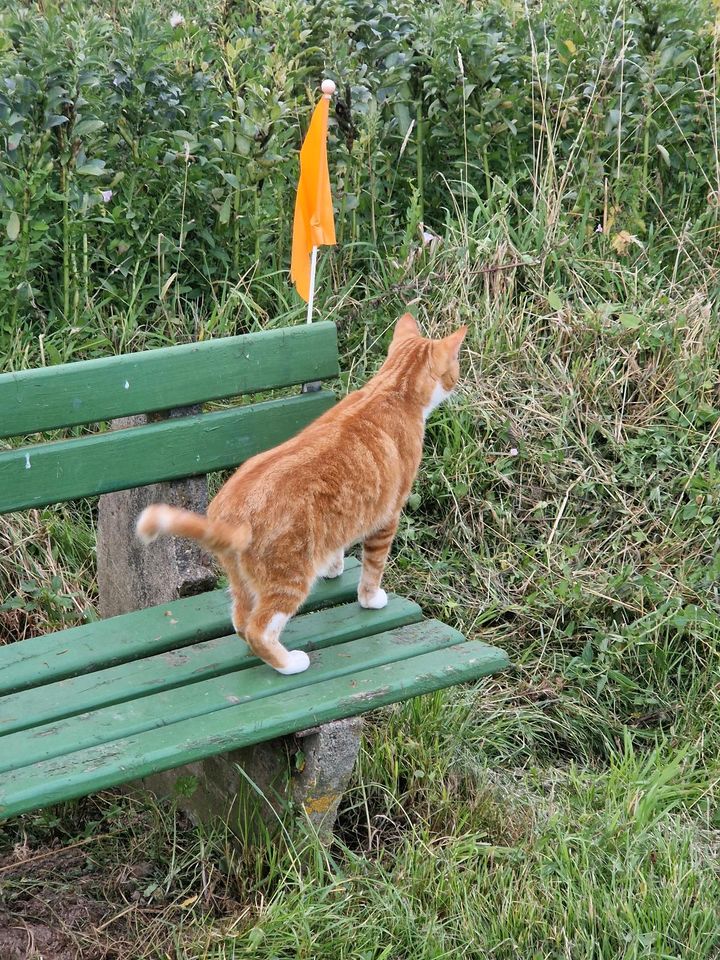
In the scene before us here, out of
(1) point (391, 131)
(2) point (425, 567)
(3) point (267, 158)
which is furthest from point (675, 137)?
(2) point (425, 567)

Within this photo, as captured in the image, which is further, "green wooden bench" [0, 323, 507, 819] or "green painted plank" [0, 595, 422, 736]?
"green painted plank" [0, 595, 422, 736]

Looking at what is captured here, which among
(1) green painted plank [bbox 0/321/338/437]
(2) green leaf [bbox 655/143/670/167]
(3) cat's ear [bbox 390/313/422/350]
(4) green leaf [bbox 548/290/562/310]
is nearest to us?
(1) green painted plank [bbox 0/321/338/437]

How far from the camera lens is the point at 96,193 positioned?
407 centimetres

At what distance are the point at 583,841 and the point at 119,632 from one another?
128cm

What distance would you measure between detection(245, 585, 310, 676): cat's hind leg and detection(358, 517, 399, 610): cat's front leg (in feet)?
1.16

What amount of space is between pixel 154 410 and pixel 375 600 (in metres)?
0.79

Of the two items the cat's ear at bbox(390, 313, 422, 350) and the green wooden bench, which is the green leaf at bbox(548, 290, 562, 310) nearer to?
the cat's ear at bbox(390, 313, 422, 350)

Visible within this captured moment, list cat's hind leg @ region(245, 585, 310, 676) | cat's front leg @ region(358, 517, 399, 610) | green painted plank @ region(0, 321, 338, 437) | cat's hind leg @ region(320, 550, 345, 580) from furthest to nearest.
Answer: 1. cat's hind leg @ region(320, 550, 345, 580)
2. cat's front leg @ region(358, 517, 399, 610)
3. green painted plank @ region(0, 321, 338, 437)
4. cat's hind leg @ region(245, 585, 310, 676)

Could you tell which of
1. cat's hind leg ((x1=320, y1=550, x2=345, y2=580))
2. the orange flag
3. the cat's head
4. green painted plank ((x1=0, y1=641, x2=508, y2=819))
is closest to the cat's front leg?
cat's hind leg ((x1=320, y1=550, x2=345, y2=580))

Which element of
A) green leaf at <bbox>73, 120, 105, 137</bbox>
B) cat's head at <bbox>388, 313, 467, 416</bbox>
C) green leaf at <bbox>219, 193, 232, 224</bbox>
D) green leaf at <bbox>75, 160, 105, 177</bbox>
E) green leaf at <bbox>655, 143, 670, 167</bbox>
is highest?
green leaf at <bbox>73, 120, 105, 137</bbox>

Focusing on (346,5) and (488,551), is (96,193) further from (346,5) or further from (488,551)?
(488,551)

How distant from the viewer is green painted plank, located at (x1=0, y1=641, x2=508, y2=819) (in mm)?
2293

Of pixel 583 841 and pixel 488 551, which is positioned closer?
pixel 583 841

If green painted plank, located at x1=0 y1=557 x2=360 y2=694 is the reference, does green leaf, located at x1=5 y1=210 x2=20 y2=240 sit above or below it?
above
